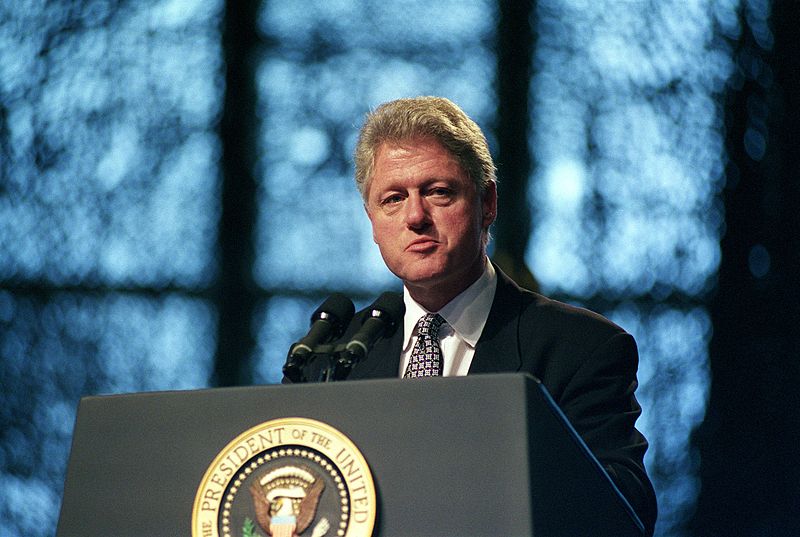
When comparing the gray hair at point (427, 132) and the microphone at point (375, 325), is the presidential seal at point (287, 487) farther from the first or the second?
the gray hair at point (427, 132)

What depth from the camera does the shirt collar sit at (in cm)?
231

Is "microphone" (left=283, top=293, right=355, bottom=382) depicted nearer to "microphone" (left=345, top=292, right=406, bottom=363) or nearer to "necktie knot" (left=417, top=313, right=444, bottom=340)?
"microphone" (left=345, top=292, right=406, bottom=363)

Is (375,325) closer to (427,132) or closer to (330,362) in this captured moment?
(330,362)

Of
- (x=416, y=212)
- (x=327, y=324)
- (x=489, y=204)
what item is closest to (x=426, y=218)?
(x=416, y=212)

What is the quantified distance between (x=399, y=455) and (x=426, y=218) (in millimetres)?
1033

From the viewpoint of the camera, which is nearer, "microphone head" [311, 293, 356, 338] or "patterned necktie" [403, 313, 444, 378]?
"microphone head" [311, 293, 356, 338]

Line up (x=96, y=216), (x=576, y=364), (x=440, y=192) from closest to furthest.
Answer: (x=576, y=364) < (x=440, y=192) < (x=96, y=216)

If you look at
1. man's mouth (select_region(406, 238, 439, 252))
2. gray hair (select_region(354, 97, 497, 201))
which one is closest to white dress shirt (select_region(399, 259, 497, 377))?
man's mouth (select_region(406, 238, 439, 252))

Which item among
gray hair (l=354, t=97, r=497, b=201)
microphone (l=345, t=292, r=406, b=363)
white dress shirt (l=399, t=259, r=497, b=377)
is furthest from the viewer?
gray hair (l=354, t=97, r=497, b=201)

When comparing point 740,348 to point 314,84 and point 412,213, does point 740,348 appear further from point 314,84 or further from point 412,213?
point 412,213

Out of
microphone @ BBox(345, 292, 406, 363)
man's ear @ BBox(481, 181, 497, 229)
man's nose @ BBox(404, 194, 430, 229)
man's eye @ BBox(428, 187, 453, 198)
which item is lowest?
microphone @ BBox(345, 292, 406, 363)

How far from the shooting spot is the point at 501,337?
2270 mm

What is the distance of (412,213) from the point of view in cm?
231

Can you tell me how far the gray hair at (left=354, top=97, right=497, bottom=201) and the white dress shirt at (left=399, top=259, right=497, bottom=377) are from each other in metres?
0.24
